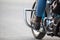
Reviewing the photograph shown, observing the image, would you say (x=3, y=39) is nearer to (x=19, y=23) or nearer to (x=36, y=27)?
(x=36, y=27)

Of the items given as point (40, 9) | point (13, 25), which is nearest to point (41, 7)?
point (40, 9)

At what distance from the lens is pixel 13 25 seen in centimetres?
543

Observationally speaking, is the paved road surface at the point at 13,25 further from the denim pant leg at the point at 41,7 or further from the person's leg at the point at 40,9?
the denim pant leg at the point at 41,7

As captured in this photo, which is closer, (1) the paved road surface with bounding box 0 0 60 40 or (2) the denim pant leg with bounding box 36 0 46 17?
(2) the denim pant leg with bounding box 36 0 46 17

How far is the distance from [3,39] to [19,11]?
271 centimetres

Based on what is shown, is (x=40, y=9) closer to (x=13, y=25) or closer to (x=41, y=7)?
(x=41, y=7)

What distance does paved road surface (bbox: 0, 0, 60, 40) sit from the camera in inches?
185

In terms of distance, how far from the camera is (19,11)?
7109 millimetres

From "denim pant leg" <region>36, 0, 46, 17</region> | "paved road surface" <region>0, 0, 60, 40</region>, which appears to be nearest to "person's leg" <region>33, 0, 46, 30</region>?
"denim pant leg" <region>36, 0, 46, 17</region>

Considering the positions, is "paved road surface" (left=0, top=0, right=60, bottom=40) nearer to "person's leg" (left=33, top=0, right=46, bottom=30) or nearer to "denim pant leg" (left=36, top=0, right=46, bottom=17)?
"person's leg" (left=33, top=0, right=46, bottom=30)

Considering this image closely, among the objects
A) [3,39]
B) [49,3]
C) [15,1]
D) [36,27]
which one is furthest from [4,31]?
[15,1]

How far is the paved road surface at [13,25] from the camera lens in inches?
185

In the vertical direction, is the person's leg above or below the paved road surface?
above

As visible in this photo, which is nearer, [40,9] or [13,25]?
[40,9]
